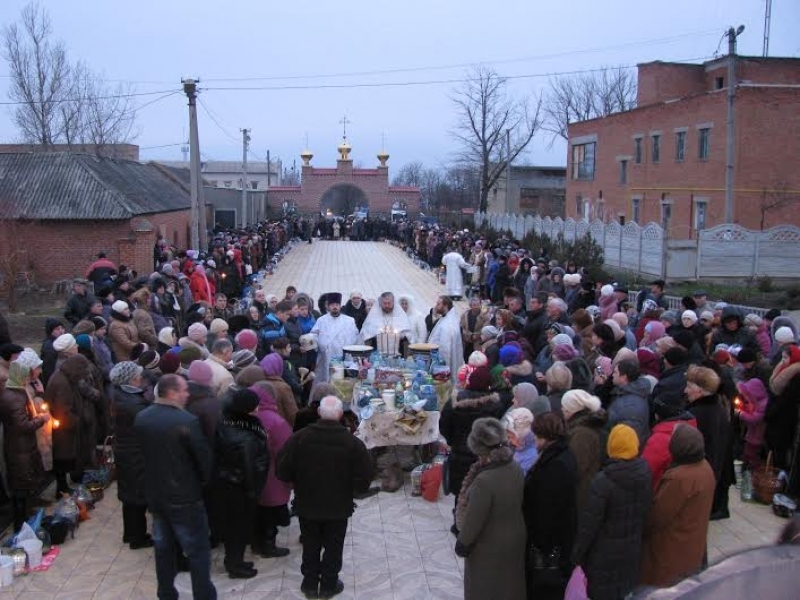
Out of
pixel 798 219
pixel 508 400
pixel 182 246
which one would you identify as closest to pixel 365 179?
pixel 182 246

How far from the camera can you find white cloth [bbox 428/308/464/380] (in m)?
11.0

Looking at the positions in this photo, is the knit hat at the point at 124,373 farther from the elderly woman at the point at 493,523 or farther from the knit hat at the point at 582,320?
the knit hat at the point at 582,320

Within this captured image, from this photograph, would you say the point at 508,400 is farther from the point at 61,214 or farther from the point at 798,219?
the point at 798,219

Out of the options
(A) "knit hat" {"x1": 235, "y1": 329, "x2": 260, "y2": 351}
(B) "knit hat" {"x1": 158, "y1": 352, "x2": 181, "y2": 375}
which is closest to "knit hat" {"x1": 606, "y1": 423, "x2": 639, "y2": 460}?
(B) "knit hat" {"x1": 158, "y1": 352, "x2": 181, "y2": 375}

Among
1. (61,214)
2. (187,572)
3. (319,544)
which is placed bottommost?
(187,572)

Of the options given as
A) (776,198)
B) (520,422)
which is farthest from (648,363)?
(776,198)

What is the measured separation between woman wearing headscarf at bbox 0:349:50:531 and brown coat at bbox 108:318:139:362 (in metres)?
2.40

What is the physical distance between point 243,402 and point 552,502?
2.34 meters

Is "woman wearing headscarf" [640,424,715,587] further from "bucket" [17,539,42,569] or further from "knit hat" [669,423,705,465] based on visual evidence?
"bucket" [17,539,42,569]

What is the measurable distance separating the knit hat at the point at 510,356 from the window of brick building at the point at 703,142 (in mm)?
26082

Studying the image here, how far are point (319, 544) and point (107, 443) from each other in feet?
11.4

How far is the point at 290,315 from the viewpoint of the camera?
10828mm

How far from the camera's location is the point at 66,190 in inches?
938

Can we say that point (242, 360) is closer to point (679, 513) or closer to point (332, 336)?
point (332, 336)
